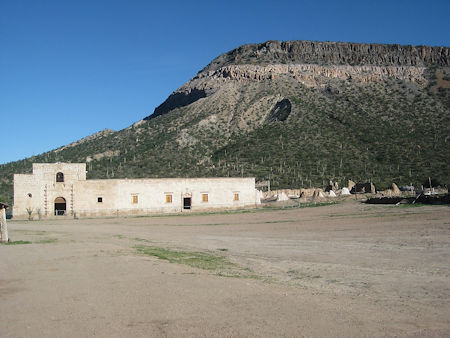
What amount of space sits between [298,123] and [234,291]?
211 ft

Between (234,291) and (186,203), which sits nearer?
(234,291)

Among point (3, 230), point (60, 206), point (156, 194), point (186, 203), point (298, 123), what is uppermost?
point (298, 123)

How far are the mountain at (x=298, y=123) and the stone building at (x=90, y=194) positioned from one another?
1655 centimetres

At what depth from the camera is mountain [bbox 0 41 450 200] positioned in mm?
59906

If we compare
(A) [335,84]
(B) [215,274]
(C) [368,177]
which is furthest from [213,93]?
(B) [215,274]

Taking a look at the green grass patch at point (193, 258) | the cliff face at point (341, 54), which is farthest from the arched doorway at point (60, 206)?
the cliff face at point (341, 54)

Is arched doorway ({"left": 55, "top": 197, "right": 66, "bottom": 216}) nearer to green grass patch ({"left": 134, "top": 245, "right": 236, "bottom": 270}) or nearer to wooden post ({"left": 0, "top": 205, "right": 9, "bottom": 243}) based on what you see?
wooden post ({"left": 0, "top": 205, "right": 9, "bottom": 243})

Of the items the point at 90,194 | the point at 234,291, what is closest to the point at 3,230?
the point at 234,291

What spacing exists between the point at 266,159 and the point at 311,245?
45.6 meters

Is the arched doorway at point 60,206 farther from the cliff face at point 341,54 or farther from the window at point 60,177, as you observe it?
the cliff face at point 341,54

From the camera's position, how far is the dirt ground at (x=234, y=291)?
6.37 meters

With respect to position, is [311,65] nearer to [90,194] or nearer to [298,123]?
[298,123]

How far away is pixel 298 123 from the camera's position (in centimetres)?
7125

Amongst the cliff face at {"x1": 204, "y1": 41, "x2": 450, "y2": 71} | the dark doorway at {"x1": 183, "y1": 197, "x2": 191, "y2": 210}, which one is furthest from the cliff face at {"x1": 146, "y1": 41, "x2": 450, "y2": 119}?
the dark doorway at {"x1": 183, "y1": 197, "x2": 191, "y2": 210}
